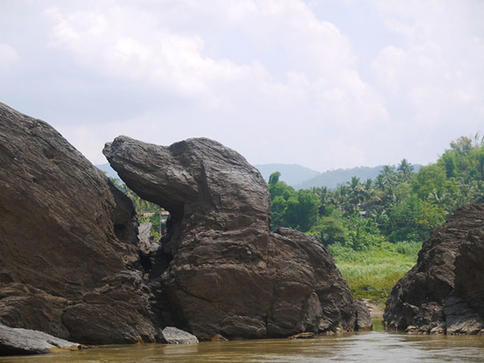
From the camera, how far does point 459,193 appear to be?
78000mm

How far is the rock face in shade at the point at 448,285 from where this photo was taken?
18.0 meters

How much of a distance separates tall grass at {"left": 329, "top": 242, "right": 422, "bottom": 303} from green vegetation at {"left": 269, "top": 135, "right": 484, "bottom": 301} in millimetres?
103

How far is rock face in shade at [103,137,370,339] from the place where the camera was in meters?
17.7

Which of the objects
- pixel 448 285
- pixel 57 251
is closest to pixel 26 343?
pixel 57 251

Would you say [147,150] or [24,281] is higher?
[147,150]

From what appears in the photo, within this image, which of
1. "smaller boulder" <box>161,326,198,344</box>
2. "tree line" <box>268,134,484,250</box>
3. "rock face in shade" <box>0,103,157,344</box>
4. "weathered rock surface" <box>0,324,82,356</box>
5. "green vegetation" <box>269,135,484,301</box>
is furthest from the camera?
"tree line" <box>268,134,484,250</box>

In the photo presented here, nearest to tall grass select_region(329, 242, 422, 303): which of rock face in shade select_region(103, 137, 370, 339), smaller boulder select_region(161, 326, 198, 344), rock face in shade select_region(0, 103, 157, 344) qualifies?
rock face in shade select_region(103, 137, 370, 339)

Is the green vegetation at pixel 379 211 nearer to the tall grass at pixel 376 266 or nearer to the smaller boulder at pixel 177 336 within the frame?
the tall grass at pixel 376 266

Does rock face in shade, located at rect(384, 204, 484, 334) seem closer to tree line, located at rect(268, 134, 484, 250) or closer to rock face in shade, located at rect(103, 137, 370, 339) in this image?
rock face in shade, located at rect(103, 137, 370, 339)

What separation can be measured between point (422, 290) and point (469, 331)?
12.9ft

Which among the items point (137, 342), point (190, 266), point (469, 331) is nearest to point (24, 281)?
point (137, 342)

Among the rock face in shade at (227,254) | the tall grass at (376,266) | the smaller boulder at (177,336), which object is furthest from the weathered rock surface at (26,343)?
the tall grass at (376,266)

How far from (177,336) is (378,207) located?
6933cm

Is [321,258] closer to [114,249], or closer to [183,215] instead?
[183,215]
